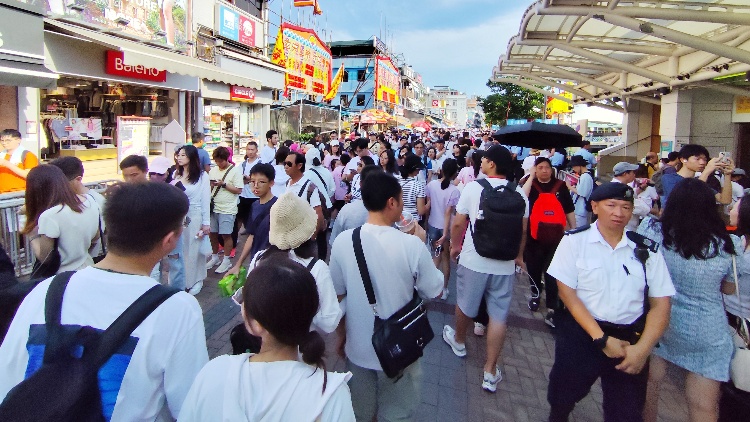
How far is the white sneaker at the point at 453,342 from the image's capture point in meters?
4.10

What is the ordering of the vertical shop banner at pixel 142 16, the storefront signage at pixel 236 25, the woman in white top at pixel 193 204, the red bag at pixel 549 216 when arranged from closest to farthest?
the red bag at pixel 549 216 → the woman in white top at pixel 193 204 → the vertical shop banner at pixel 142 16 → the storefront signage at pixel 236 25

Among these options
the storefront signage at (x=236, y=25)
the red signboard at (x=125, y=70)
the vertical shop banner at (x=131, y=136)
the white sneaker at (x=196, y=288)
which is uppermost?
the storefront signage at (x=236, y=25)

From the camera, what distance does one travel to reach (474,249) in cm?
363

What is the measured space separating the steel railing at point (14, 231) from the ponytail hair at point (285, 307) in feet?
16.1

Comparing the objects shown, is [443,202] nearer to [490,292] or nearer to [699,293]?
[490,292]

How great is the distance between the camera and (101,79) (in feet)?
33.5

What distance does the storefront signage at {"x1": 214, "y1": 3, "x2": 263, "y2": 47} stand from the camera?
48.5ft

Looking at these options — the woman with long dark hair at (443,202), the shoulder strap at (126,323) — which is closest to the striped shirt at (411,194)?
the woman with long dark hair at (443,202)

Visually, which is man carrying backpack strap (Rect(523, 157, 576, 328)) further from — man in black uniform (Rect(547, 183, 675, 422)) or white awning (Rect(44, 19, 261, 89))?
white awning (Rect(44, 19, 261, 89))

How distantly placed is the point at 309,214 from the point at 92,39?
8628 mm

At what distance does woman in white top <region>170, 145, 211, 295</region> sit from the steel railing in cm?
169

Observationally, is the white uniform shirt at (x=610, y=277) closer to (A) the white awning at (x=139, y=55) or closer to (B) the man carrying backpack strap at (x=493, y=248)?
(B) the man carrying backpack strap at (x=493, y=248)

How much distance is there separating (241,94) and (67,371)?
52.6 feet

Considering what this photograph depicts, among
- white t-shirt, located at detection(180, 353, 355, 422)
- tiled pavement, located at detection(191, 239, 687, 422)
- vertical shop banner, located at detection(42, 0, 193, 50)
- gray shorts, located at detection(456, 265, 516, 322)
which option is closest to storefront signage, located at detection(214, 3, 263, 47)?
vertical shop banner, located at detection(42, 0, 193, 50)
